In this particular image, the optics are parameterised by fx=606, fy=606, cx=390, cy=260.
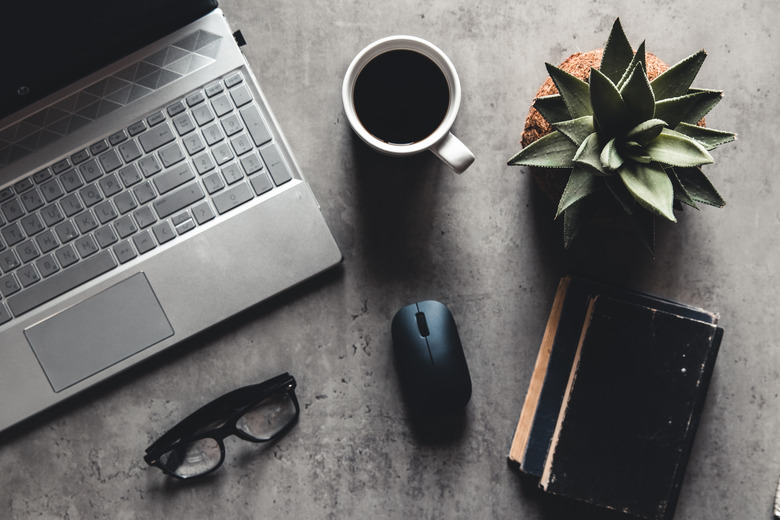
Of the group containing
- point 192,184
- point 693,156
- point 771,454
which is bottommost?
point 771,454

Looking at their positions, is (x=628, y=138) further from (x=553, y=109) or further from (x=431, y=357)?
(x=431, y=357)

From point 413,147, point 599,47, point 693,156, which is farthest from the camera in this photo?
point 599,47

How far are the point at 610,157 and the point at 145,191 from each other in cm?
58

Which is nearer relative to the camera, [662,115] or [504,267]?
[662,115]

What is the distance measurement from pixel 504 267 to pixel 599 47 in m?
0.35

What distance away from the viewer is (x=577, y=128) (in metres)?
0.62

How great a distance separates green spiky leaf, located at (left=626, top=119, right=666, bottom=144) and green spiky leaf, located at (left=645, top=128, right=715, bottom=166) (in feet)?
0.03

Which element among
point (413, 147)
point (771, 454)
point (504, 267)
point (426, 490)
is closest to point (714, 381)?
point (771, 454)

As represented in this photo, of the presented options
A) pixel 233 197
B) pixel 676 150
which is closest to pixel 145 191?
pixel 233 197

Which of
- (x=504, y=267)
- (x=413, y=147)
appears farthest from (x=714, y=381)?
(x=413, y=147)

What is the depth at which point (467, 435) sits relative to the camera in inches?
35.4

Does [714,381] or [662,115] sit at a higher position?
[662,115]

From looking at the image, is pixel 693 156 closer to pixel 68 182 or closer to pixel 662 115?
pixel 662 115

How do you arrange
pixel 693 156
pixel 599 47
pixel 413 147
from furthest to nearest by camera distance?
pixel 599 47
pixel 413 147
pixel 693 156
